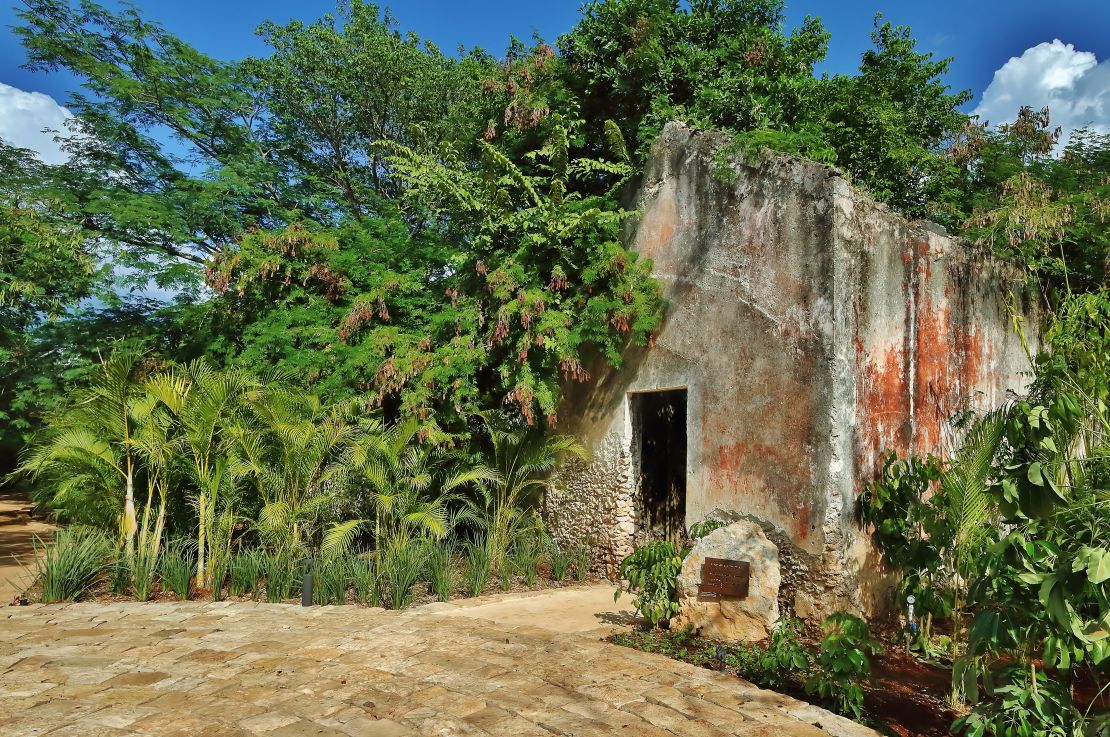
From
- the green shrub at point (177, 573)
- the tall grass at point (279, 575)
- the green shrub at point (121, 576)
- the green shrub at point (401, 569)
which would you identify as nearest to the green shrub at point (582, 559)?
the green shrub at point (401, 569)

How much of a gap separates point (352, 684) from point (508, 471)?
13.8 feet

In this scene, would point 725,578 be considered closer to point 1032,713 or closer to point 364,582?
point 1032,713

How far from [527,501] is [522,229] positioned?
3.63 metres

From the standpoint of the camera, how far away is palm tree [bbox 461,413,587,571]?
27.4 feet

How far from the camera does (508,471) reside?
8742mm

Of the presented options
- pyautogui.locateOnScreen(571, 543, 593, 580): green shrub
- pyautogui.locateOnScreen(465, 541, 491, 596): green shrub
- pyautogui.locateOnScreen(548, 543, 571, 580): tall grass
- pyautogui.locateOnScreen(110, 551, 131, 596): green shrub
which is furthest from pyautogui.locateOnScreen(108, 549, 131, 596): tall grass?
pyautogui.locateOnScreen(571, 543, 593, 580): green shrub

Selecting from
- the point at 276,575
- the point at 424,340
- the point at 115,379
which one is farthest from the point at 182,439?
the point at 424,340

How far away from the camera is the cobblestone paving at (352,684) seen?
13.2ft

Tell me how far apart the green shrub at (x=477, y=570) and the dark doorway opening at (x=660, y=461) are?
74.0 inches

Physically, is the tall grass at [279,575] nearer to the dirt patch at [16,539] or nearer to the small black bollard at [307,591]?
the small black bollard at [307,591]

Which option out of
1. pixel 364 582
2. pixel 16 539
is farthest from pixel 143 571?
pixel 16 539

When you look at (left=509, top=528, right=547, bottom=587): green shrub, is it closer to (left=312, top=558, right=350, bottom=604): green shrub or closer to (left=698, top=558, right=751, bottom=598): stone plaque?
(left=312, top=558, right=350, bottom=604): green shrub

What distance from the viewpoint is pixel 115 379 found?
769 cm

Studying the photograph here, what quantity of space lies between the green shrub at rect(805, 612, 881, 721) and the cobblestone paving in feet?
0.60
